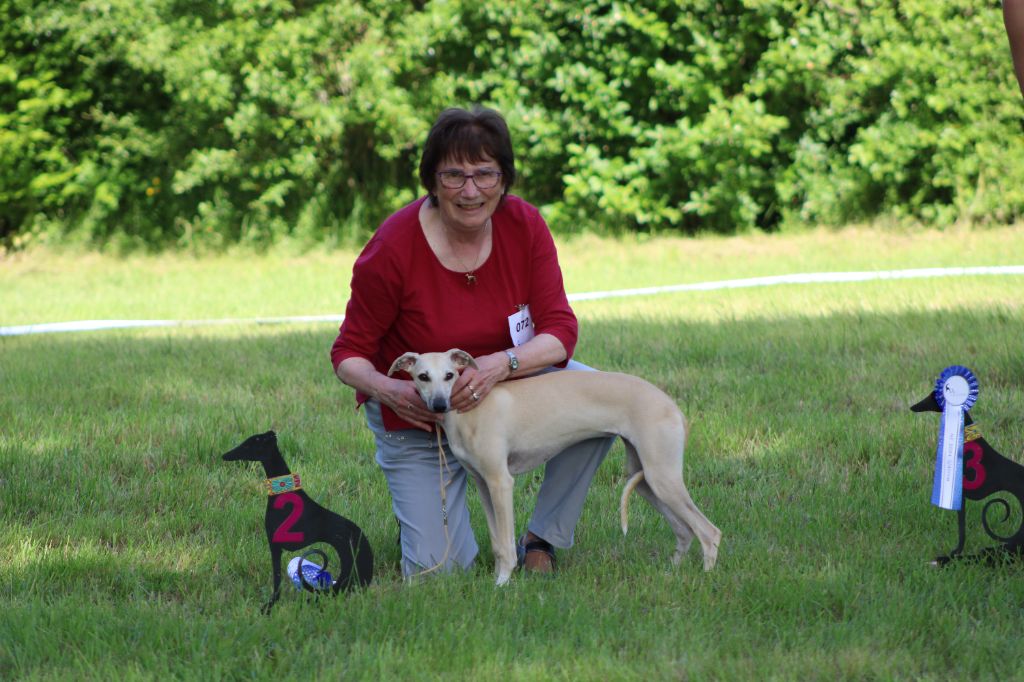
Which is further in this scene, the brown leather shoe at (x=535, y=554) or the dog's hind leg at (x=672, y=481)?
the brown leather shoe at (x=535, y=554)

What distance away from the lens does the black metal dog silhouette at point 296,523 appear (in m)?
3.83

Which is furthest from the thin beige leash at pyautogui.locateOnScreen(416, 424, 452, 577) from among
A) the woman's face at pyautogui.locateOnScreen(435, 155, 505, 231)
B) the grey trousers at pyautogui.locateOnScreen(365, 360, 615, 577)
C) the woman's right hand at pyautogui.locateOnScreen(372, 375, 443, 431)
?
the woman's face at pyautogui.locateOnScreen(435, 155, 505, 231)

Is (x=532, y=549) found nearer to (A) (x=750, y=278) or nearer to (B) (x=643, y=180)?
(A) (x=750, y=278)

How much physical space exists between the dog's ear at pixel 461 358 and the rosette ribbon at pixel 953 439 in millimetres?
1666

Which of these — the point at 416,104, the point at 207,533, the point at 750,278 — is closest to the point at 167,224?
the point at 416,104

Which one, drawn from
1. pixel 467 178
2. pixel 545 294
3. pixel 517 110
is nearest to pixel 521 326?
pixel 545 294

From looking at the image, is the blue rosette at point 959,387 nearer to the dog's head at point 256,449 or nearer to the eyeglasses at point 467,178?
the eyeglasses at point 467,178

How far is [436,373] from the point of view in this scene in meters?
4.10

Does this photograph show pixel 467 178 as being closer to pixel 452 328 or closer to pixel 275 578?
pixel 452 328

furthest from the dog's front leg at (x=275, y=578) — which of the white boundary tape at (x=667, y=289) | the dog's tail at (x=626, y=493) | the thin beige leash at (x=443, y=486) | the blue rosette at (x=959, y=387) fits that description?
the white boundary tape at (x=667, y=289)

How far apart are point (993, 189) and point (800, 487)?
1031 centimetres

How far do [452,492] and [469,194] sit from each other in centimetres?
122

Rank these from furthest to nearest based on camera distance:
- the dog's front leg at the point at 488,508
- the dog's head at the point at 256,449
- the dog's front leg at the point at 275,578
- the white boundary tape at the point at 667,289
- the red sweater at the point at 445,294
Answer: the white boundary tape at the point at 667,289 < the red sweater at the point at 445,294 < the dog's front leg at the point at 488,508 < the dog's head at the point at 256,449 < the dog's front leg at the point at 275,578

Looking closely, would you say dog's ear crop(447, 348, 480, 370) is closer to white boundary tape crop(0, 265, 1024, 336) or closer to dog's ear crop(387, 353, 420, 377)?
dog's ear crop(387, 353, 420, 377)
